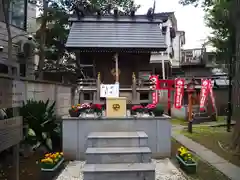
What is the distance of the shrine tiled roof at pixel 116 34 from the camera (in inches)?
419

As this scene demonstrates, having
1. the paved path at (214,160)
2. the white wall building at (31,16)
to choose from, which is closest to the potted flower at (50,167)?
the paved path at (214,160)

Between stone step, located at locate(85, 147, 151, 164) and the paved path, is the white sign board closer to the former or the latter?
the paved path

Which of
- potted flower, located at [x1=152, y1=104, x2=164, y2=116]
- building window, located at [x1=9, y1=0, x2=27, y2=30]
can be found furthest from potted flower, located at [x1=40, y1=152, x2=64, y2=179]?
building window, located at [x1=9, y1=0, x2=27, y2=30]

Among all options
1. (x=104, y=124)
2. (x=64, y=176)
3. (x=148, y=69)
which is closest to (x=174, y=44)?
(x=148, y=69)

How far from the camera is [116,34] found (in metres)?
11.3

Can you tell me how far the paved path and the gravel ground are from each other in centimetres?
117

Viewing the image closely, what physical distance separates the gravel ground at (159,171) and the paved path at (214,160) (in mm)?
1171

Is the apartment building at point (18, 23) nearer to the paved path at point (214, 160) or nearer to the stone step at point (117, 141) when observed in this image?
the stone step at point (117, 141)

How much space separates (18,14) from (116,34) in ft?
25.3

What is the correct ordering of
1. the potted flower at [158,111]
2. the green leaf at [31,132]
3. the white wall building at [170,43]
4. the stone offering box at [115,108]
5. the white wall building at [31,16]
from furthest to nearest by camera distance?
the white wall building at [170,43] < the white wall building at [31,16] < the stone offering box at [115,108] < the potted flower at [158,111] < the green leaf at [31,132]

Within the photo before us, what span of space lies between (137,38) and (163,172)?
19.2 feet

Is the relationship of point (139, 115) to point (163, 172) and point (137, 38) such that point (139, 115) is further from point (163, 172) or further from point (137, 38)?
point (137, 38)

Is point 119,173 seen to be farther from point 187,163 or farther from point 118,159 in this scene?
point 187,163

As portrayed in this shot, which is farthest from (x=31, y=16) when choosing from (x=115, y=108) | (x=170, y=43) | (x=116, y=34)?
(x=170, y=43)
